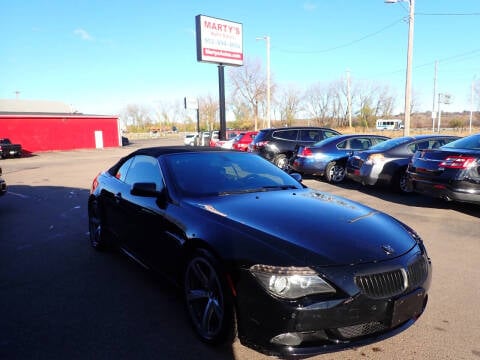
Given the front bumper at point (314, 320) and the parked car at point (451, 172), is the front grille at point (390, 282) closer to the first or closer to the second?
the front bumper at point (314, 320)

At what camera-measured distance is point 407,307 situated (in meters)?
2.46

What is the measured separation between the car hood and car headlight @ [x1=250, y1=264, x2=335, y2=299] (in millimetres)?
90

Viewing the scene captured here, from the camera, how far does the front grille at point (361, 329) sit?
229 centimetres

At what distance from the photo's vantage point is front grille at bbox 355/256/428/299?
2318 mm

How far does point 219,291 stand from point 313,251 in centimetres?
74

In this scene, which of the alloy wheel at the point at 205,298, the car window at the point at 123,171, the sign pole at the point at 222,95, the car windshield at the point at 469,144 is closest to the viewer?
the alloy wheel at the point at 205,298

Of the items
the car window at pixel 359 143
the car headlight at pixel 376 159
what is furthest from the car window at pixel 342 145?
the car headlight at pixel 376 159

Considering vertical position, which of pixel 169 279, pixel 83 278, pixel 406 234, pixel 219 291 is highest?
pixel 406 234

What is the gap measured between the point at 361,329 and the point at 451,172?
5.11m

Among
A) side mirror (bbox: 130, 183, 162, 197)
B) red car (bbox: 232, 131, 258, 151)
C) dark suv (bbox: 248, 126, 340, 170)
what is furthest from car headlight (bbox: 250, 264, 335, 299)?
red car (bbox: 232, 131, 258, 151)

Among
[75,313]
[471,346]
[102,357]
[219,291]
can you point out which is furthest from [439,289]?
[75,313]

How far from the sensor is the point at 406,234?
3004 mm

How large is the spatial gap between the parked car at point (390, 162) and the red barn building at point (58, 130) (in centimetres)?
3511

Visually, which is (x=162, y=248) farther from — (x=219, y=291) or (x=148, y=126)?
(x=148, y=126)
